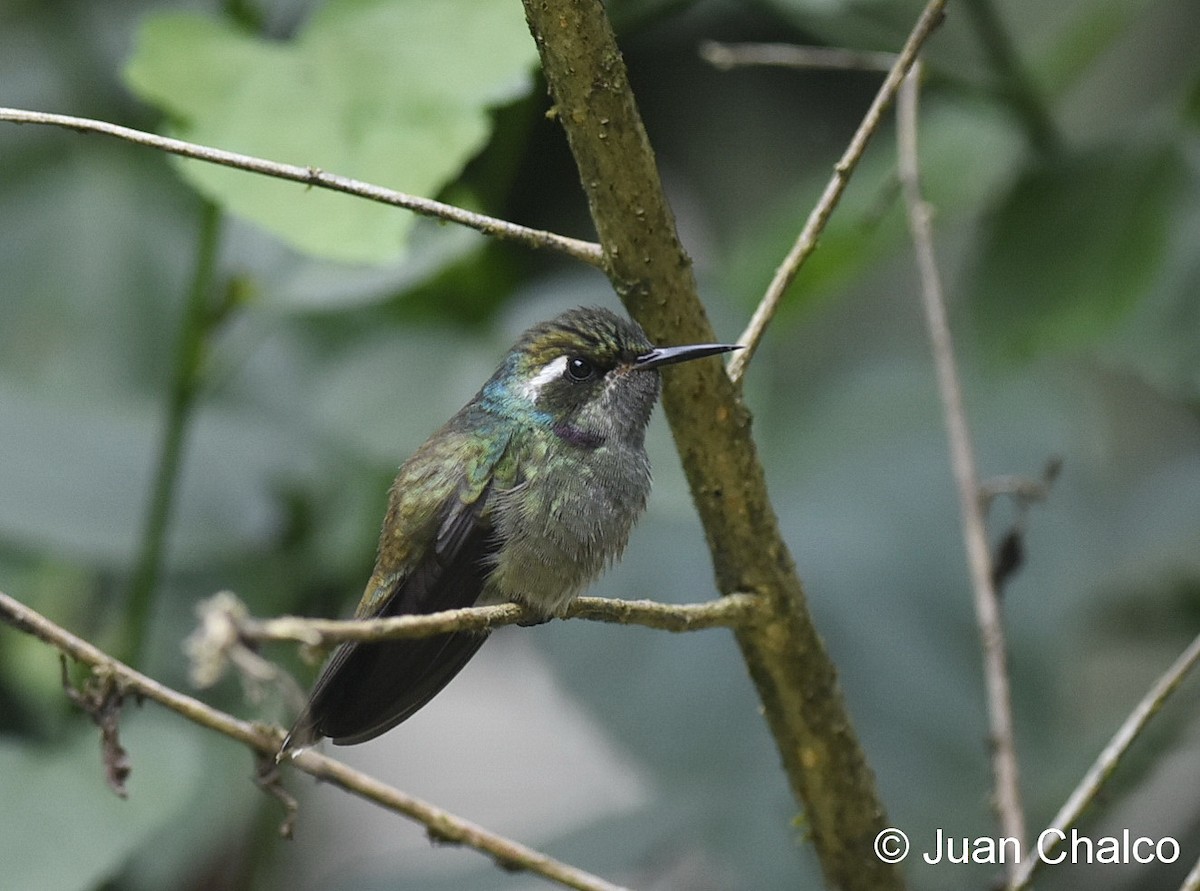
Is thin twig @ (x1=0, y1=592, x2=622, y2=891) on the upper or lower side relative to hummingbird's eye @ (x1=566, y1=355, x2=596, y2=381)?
lower

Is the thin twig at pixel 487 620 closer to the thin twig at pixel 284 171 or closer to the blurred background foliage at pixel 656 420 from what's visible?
the thin twig at pixel 284 171

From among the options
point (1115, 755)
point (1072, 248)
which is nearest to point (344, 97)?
point (1115, 755)

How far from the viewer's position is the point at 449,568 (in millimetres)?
1771

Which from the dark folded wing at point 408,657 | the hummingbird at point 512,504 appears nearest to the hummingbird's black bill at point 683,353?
the hummingbird at point 512,504

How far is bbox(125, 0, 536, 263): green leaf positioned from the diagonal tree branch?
0.48 meters

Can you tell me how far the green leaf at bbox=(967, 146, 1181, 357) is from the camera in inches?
117

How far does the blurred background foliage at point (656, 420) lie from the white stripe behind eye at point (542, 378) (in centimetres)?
35

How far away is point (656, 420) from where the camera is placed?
272cm

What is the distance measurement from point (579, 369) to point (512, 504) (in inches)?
9.8

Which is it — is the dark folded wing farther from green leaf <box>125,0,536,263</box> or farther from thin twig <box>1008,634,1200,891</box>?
thin twig <box>1008,634,1200,891</box>

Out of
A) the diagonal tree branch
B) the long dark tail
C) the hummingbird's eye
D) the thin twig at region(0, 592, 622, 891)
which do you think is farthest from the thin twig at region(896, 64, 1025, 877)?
the long dark tail

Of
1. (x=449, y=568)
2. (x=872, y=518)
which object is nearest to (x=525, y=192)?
(x=872, y=518)

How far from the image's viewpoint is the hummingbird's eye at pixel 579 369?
1.96 meters

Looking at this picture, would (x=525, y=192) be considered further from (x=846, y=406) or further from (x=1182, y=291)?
(x=1182, y=291)
